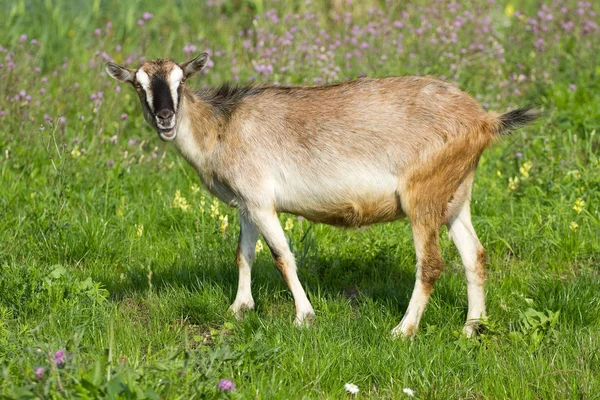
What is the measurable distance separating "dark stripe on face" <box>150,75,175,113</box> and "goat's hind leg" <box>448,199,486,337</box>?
2.02 m

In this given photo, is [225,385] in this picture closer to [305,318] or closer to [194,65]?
[305,318]

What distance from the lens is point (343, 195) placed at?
556 centimetres

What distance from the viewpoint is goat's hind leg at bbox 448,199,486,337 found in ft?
18.2

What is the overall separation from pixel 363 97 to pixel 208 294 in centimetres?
168

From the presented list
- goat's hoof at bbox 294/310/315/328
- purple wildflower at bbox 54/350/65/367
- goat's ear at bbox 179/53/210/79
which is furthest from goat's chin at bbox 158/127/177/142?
purple wildflower at bbox 54/350/65/367

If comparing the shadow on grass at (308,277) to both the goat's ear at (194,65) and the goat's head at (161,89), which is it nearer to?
the goat's head at (161,89)

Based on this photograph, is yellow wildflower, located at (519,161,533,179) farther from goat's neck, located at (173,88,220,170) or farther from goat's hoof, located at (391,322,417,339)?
goat's neck, located at (173,88,220,170)

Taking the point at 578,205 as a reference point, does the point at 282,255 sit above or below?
above

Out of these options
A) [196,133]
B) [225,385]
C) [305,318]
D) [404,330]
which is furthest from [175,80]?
[225,385]

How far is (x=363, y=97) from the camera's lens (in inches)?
223

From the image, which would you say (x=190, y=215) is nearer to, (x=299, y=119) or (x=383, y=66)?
(x=299, y=119)

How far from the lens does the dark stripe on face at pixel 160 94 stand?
5.32 m

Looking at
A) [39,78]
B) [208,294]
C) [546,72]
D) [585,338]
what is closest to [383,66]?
[546,72]

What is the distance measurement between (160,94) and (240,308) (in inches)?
60.0
